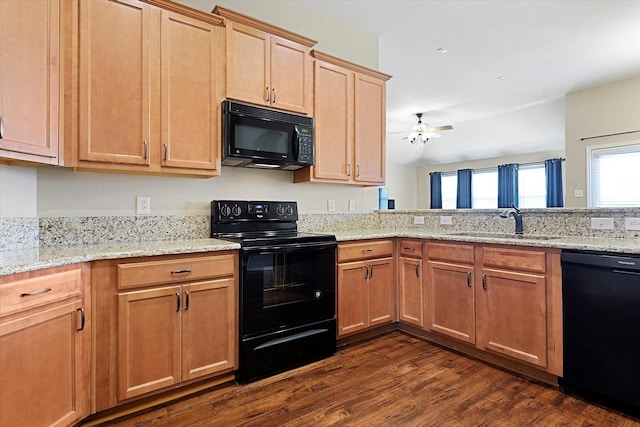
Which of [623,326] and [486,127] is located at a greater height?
[486,127]

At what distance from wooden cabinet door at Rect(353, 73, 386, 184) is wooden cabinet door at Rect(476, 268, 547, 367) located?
4.54 feet

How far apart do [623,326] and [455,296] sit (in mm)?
1010

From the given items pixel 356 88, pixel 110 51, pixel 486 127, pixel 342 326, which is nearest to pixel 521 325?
pixel 342 326

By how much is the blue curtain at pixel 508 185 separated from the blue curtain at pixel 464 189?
0.81 m

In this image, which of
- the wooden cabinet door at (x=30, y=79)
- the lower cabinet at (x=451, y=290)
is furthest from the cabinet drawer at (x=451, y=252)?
the wooden cabinet door at (x=30, y=79)

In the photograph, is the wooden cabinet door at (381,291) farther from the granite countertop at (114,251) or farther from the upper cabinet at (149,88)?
the upper cabinet at (149,88)

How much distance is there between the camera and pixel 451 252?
270 cm

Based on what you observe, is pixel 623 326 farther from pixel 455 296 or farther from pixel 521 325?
pixel 455 296

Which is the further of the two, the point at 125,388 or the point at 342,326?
the point at 342,326

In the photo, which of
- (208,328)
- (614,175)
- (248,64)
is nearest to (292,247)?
(208,328)

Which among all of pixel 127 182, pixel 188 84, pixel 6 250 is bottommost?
pixel 6 250

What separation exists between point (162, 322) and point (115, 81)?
146 cm

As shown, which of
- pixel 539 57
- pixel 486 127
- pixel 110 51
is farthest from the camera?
pixel 486 127

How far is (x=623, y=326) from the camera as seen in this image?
1876 millimetres
